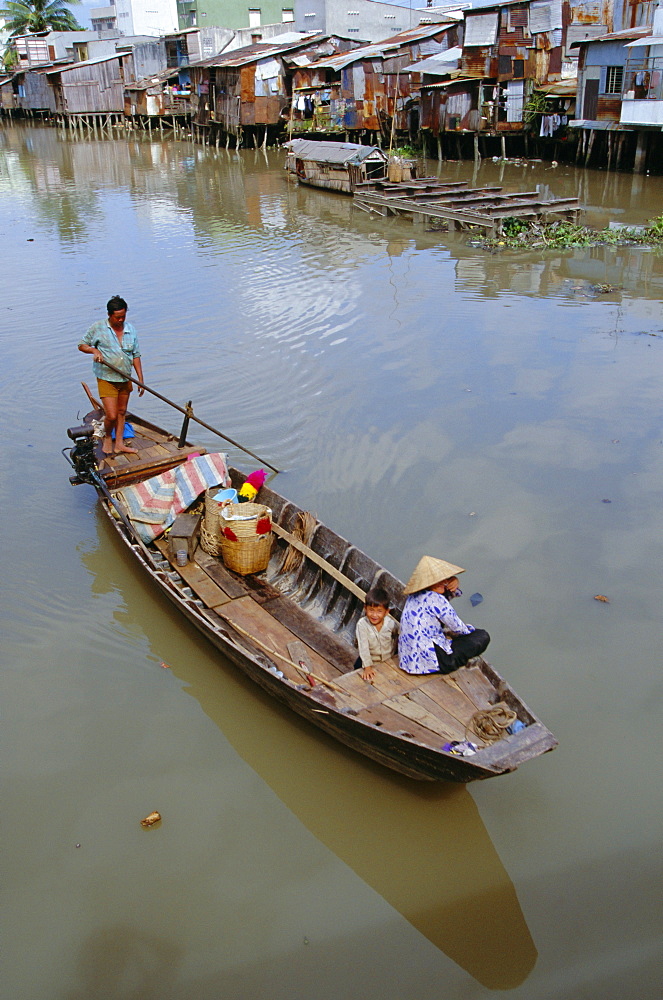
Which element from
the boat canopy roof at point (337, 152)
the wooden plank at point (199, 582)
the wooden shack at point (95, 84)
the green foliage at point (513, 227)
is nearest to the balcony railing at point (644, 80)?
the boat canopy roof at point (337, 152)

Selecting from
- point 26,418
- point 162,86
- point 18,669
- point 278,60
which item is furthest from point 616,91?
point 162,86

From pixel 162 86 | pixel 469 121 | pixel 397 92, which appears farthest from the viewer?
pixel 162 86

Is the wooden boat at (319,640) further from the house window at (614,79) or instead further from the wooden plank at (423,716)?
the house window at (614,79)

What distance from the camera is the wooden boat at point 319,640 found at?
4117mm

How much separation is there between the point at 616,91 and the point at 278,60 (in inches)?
708

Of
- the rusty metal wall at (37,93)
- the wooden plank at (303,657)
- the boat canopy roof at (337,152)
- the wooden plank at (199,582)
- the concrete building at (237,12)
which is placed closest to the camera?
the wooden plank at (303,657)

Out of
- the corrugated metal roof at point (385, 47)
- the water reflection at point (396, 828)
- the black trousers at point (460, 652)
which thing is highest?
the corrugated metal roof at point (385, 47)

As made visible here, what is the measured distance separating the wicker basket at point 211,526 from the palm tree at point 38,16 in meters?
65.7

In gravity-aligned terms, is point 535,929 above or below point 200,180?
below

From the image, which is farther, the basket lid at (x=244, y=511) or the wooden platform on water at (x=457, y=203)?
the wooden platform on water at (x=457, y=203)

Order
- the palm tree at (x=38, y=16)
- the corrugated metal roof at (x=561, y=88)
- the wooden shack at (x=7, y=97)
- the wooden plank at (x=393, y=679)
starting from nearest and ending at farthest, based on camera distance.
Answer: the wooden plank at (x=393, y=679) → the corrugated metal roof at (x=561, y=88) → the palm tree at (x=38, y=16) → the wooden shack at (x=7, y=97)

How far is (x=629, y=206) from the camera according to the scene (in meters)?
20.5

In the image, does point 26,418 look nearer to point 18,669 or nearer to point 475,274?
point 18,669

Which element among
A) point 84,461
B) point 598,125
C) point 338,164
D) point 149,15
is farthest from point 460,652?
point 149,15
